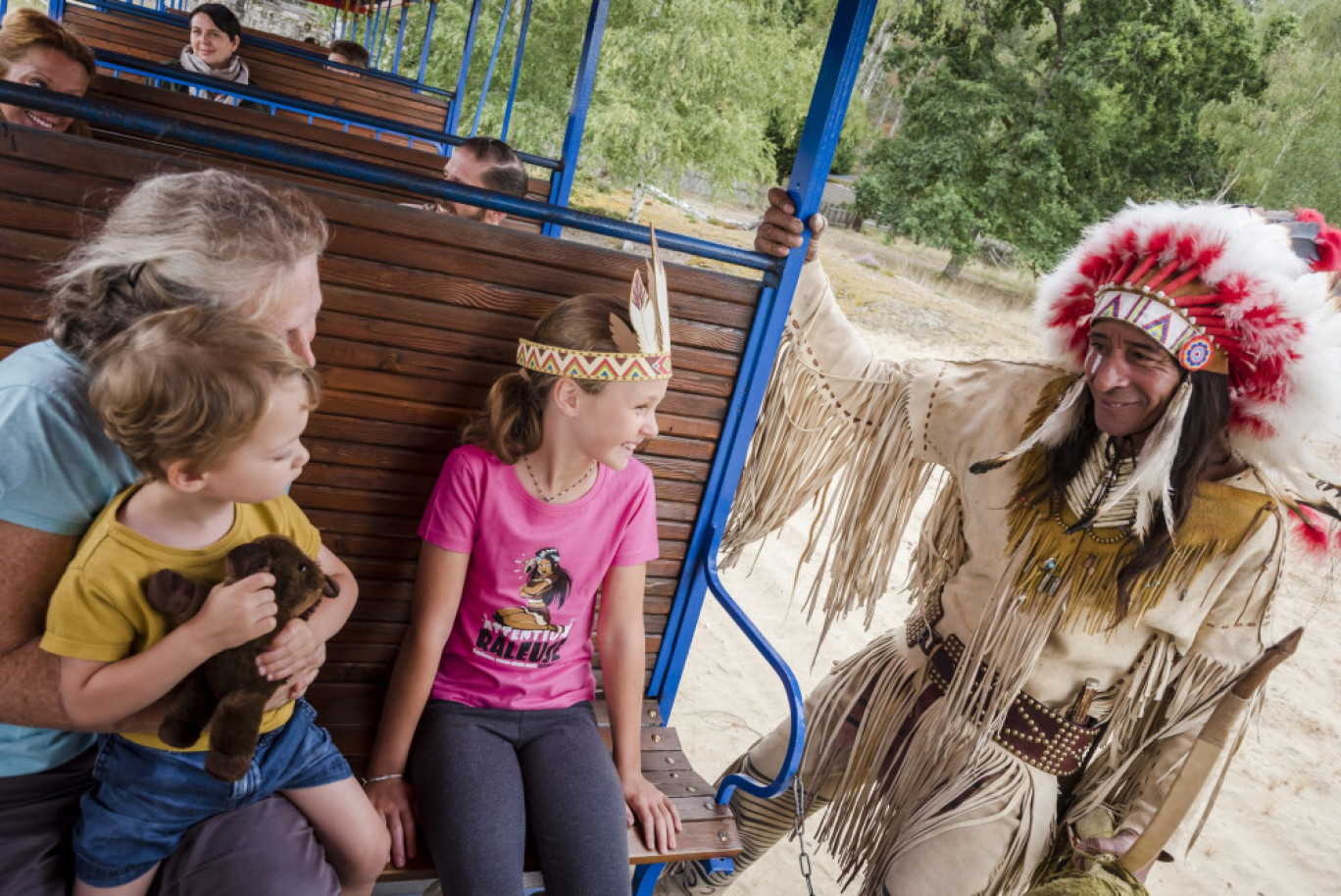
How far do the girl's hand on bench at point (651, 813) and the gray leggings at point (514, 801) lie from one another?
124 mm

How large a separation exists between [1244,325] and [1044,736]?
1.03m

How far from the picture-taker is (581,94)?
4016 millimetres

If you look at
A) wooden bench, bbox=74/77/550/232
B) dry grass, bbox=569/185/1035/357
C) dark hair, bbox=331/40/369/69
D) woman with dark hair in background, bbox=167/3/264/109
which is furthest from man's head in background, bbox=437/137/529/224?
dark hair, bbox=331/40/369/69

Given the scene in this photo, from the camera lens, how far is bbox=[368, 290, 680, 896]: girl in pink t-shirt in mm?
1722

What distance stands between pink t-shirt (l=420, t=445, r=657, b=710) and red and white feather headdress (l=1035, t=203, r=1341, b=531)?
1150 millimetres

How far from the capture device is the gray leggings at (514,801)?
5.41 feet

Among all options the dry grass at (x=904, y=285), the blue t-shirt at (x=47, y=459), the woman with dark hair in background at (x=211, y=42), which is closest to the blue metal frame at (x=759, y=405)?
the blue t-shirt at (x=47, y=459)

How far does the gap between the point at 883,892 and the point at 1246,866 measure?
2.51 metres

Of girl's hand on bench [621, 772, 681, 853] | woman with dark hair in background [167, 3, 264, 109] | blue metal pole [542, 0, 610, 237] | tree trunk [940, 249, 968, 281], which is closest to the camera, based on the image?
girl's hand on bench [621, 772, 681, 853]

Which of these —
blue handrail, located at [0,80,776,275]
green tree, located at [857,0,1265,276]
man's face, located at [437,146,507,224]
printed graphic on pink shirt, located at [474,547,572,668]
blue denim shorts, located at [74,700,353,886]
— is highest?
green tree, located at [857,0,1265,276]

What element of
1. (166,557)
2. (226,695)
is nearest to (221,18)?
(166,557)

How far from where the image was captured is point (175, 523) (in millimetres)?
1344

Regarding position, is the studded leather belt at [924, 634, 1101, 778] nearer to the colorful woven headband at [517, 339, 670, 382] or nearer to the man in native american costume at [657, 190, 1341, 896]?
the man in native american costume at [657, 190, 1341, 896]

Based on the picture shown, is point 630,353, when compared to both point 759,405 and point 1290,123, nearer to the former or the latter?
point 759,405
